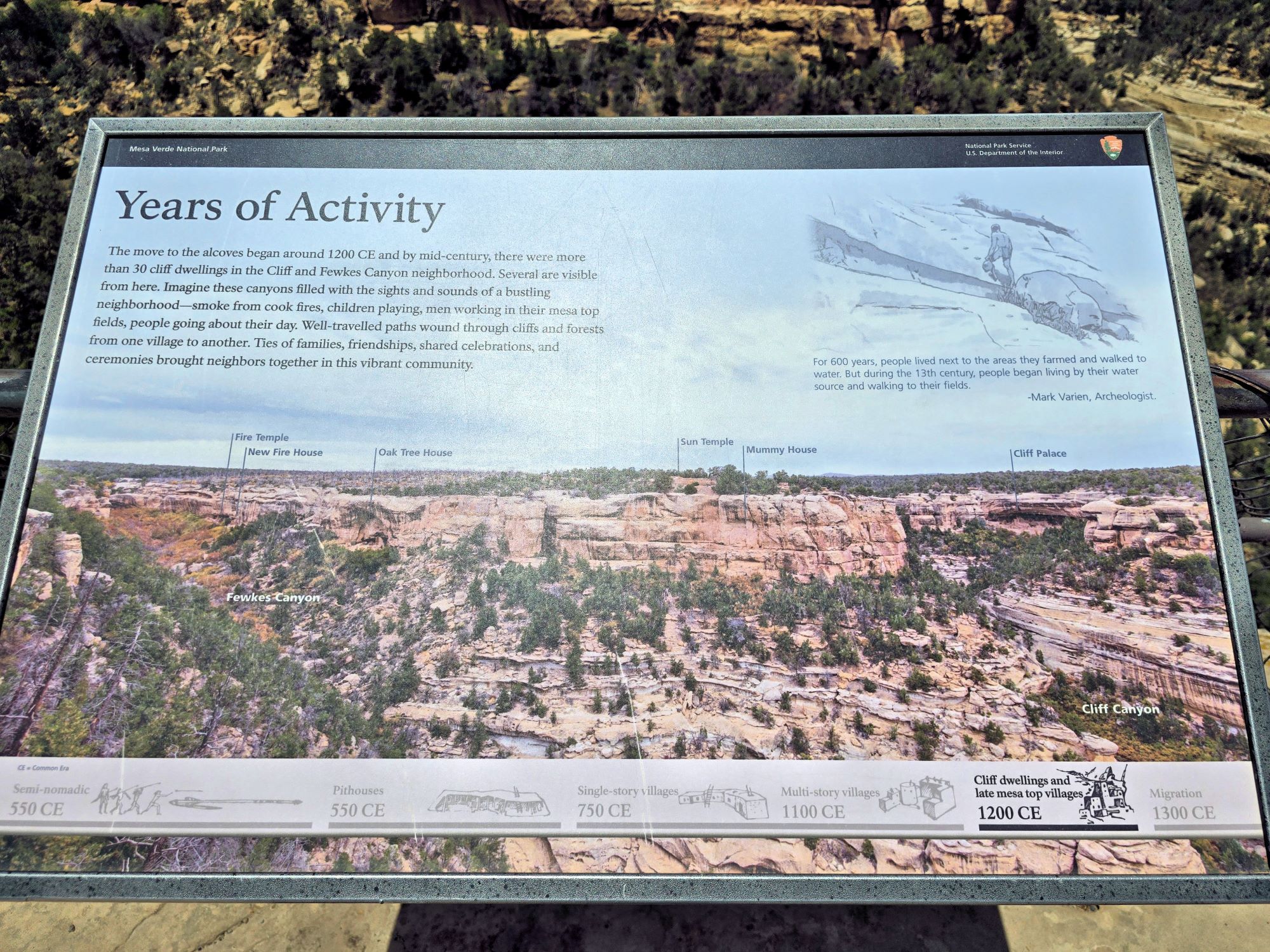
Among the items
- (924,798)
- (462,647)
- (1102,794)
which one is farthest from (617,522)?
(1102,794)

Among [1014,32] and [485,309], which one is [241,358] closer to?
[485,309]

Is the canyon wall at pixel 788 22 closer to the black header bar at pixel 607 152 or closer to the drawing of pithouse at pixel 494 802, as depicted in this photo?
the black header bar at pixel 607 152

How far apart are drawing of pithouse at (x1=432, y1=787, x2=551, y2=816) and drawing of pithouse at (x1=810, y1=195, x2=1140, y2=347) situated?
1769 mm

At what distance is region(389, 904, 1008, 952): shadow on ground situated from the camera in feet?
8.76

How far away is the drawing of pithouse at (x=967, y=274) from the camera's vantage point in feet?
7.23

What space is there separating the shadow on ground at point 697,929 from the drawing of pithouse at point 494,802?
128 cm

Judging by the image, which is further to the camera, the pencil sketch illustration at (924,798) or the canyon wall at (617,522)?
the canyon wall at (617,522)

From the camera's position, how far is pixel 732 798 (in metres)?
1.86

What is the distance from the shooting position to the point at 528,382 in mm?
2152

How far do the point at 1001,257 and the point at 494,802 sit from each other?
7.73 ft

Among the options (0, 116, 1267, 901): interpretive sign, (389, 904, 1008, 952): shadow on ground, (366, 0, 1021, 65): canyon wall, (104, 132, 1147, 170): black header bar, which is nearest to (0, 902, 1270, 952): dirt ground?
(389, 904, 1008, 952): shadow on ground

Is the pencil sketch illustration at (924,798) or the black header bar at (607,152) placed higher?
the black header bar at (607,152)

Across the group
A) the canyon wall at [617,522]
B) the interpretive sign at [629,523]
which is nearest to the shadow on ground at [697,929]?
the interpretive sign at [629,523]

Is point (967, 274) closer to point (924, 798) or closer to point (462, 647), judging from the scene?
point (924, 798)
